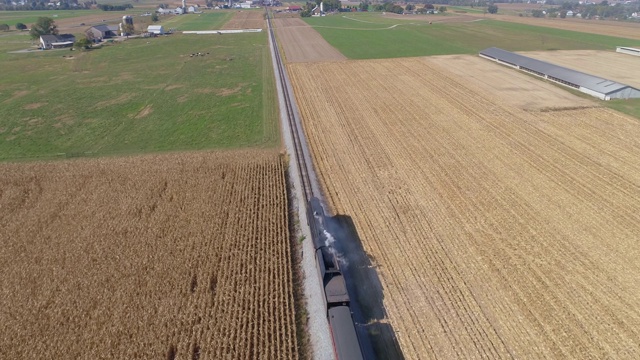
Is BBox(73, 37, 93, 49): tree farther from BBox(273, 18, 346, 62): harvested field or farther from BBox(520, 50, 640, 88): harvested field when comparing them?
BBox(520, 50, 640, 88): harvested field

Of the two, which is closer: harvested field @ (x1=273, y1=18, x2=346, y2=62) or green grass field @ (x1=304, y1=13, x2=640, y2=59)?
harvested field @ (x1=273, y1=18, x2=346, y2=62)

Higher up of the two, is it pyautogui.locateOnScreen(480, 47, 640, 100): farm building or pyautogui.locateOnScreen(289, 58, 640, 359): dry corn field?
pyautogui.locateOnScreen(480, 47, 640, 100): farm building

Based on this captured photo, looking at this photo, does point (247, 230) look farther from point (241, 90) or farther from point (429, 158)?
point (241, 90)

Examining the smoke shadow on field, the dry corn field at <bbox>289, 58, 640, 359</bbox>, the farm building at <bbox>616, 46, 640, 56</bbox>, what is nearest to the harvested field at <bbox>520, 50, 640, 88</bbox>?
the farm building at <bbox>616, 46, 640, 56</bbox>

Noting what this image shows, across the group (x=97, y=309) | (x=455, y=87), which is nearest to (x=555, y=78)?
(x=455, y=87)

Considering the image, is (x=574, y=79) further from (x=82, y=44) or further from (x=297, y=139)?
(x=82, y=44)

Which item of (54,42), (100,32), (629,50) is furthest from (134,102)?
(629,50)

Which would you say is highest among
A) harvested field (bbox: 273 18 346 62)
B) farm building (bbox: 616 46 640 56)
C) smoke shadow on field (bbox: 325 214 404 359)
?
harvested field (bbox: 273 18 346 62)
